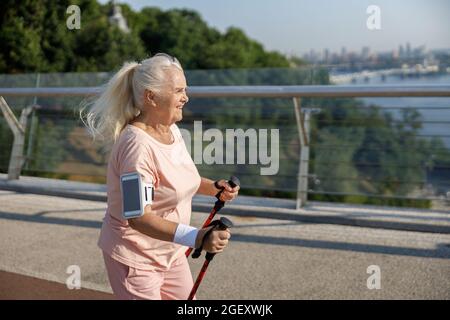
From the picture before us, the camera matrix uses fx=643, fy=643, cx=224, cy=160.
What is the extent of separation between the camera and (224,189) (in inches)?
122

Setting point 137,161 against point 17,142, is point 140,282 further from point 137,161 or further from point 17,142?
point 17,142

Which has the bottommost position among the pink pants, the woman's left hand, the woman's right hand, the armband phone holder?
the pink pants

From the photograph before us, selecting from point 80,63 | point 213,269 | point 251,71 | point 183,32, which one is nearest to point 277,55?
point 183,32

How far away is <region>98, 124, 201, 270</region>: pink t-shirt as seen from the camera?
2662 mm

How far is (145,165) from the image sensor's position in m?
2.62

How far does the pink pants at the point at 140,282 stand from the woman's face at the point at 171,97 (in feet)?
2.19

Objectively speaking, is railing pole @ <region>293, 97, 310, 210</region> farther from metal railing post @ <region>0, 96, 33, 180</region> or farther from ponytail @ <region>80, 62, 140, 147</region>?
ponytail @ <region>80, 62, 140, 147</region>

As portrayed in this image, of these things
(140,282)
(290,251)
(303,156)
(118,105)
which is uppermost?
(118,105)

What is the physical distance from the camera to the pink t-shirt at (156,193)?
2662mm

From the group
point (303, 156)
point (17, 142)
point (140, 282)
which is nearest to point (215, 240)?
point (140, 282)

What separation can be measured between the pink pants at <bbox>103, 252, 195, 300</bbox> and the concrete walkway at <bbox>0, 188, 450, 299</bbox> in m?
1.40

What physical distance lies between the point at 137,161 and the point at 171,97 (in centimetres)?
35

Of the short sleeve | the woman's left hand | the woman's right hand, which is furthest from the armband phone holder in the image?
the woman's left hand

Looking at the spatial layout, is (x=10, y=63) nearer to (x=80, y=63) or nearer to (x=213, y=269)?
(x=80, y=63)
